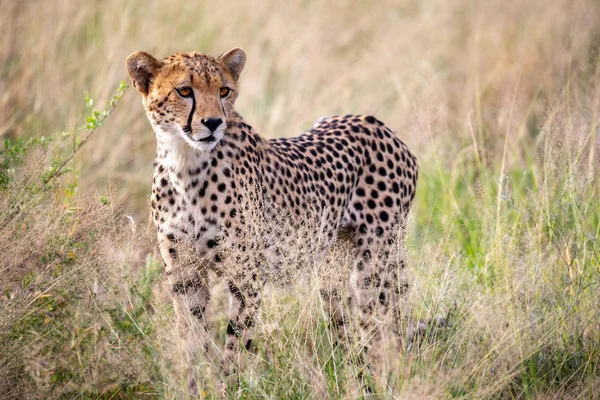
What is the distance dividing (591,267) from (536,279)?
0.89ft

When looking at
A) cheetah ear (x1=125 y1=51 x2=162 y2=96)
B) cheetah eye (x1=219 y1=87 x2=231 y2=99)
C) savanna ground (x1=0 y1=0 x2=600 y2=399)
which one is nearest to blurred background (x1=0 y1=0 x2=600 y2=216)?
savanna ground (x1=0 y1=0 x2=600 y2=399)

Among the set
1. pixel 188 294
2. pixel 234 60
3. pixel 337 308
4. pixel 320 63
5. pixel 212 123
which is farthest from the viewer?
pixel 320 63

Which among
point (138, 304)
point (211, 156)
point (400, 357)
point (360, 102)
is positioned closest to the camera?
point (400, 357)

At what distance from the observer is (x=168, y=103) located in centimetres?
335

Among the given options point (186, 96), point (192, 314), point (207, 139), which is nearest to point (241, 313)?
point (192, 314)

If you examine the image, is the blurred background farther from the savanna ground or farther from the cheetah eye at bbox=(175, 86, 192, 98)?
the cheetah eye at bbox=(175, 86, 192, 98)

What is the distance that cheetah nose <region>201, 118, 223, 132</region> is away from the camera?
324cm

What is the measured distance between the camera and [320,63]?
24.2 ft

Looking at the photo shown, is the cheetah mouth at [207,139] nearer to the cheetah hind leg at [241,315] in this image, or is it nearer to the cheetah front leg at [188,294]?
the cheetah front leg at [188,294]

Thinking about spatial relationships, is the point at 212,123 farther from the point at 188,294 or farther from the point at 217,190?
the point at 188,294

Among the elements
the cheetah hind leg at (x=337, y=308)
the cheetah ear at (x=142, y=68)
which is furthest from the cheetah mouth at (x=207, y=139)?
the cheetah hind leg at (x=337, y=308)

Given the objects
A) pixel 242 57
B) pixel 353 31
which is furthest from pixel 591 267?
pixel 353 31

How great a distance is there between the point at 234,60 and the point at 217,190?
605 mm

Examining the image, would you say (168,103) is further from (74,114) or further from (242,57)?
(74,114)
